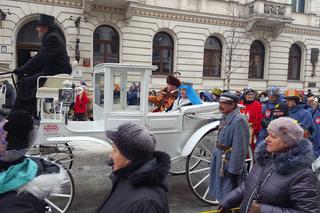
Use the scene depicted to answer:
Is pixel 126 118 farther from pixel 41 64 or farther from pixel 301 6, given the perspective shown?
pixel 301 6

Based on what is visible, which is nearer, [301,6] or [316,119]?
[316,119]

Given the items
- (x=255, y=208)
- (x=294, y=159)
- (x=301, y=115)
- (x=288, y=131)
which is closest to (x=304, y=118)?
(x=301, y=115)

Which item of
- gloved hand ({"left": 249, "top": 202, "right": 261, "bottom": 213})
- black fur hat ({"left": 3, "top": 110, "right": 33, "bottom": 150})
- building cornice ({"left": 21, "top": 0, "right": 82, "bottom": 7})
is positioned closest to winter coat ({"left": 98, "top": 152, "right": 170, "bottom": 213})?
black fur hat ({"left": 3, "top": 110, "right": 33, "bottom": 150})

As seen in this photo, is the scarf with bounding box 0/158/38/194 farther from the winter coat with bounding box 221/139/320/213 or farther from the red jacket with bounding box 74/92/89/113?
the red jacket with bounding box 74/92/89/113

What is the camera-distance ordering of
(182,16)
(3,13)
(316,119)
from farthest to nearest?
(182,16) < (3,13) < (316,119)

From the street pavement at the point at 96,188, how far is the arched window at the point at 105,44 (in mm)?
10893

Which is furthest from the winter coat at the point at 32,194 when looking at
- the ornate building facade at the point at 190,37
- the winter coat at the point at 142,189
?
the ornate building facade at the point at 190,37

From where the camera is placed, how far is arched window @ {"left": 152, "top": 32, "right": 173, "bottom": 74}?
725 inches

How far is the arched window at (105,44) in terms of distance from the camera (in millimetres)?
16875

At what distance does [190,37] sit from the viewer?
18.7m

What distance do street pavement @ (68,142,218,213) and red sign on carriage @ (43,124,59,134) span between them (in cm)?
114

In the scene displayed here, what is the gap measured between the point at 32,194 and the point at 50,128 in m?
2.48

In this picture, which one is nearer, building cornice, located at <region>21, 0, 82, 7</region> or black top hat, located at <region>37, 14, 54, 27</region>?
black top hat, located at <region>37, 14, 54, 27</region>

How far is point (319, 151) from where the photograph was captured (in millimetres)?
5898
